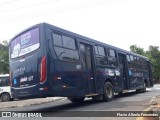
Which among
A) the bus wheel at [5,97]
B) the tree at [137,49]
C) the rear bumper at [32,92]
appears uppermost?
the tree at [137,49]

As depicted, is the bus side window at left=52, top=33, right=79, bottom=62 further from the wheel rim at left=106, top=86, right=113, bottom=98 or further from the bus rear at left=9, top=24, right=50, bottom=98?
the wheel rim at left=106, top=86, right=113, bottom=98

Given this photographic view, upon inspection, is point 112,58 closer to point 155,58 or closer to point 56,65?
point 56,65

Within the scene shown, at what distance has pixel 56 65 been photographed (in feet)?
32.5

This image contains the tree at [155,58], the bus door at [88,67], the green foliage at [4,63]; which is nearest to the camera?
the bus door at [88,67]

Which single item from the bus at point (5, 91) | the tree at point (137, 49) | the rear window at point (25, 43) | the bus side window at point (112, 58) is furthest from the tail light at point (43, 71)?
the tree at point (137, 49)

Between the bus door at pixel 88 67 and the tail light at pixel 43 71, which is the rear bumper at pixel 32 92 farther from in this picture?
the bus door at pixel 88 67

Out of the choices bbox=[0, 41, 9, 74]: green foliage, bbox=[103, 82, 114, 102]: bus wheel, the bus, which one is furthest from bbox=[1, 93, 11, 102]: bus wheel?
bbox=[0, 41, 9, 74]: green foliage

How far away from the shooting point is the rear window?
10.2m

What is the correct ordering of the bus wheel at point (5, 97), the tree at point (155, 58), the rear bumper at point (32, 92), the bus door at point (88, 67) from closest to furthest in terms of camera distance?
the rear bumper at point (32, 92) → the bus door at point (88, 67) → the bus wheel at point (5, 97) → the tree at point (155, 58)

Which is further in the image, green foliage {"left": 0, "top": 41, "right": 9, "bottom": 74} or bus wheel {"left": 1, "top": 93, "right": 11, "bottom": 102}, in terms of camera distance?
green foliage {"left": 0, "top": 41, "right": 9, "bottom": 74}

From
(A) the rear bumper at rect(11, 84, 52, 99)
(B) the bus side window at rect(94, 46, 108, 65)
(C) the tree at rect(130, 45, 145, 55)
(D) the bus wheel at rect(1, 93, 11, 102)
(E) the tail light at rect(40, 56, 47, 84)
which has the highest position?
(C) the tree at rect(130, 45, 145, 55)

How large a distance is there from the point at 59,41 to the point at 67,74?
1269 mm

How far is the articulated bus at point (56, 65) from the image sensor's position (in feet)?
31.9

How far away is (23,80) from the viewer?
10344mm
